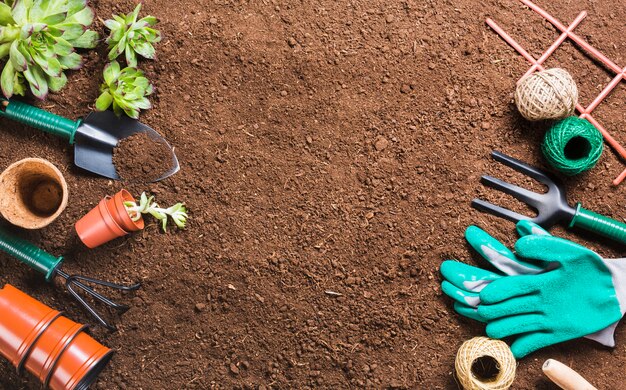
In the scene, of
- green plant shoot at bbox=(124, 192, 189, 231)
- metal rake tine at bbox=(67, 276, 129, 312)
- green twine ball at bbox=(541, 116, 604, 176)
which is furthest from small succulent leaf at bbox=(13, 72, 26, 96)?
green twine ball at bbox=(541, 116, 604, 176)

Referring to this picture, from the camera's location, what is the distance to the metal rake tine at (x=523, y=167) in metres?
2.07

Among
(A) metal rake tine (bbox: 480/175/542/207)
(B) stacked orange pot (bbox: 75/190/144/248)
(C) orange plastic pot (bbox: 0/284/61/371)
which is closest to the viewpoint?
(C) orange plastic pot (bbox: 0/284/61/371)

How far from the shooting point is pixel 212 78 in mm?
2143

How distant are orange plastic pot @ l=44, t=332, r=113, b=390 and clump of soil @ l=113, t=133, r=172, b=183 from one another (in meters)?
0.59

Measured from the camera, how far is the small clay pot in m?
1.99

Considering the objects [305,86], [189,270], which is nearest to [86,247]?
[189,270]

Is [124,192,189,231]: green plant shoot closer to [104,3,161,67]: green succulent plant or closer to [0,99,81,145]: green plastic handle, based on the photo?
[0,99,81,145]: green plastic handle

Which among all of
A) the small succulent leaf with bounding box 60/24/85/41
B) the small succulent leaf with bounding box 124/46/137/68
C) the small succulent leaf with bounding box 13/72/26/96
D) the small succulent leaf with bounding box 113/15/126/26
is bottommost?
the small succulent leaf with bounding box 13/72/26/96

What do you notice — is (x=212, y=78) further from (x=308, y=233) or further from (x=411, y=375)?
(x=411, y=375)

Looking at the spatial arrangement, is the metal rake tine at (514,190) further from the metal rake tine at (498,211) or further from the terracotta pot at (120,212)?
the terracotta pot at (120,212)

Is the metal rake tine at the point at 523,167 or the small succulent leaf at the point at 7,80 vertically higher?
the metal rake tine at the point at 523,167

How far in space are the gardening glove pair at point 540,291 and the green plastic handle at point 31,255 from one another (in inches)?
54.2

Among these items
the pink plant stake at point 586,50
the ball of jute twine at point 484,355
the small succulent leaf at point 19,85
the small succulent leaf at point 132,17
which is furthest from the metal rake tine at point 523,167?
the small succulent leaf at point 19,85

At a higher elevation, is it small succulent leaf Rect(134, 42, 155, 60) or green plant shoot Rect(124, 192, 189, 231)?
small succulent leaf Rect(134, 42, 155, 60)
